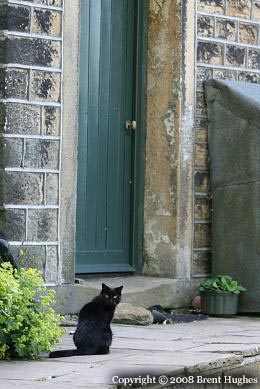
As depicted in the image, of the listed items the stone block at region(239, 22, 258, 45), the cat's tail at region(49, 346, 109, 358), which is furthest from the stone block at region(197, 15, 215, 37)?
the cat's tail at region(49, 346, 109, 358)

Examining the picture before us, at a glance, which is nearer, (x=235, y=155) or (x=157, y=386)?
(x=157, y=386)

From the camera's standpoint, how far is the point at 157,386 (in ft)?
20.1

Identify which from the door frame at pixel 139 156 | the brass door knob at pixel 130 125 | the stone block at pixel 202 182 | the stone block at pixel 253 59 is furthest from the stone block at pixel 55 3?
the stone block at pixel 253 59

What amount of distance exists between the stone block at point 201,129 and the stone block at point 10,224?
2.26 m

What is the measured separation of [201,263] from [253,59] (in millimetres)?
2080

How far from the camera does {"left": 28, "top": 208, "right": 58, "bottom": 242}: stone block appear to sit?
9031 millimetres

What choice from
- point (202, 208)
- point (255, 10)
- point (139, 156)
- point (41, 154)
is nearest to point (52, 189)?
point (41, 154)

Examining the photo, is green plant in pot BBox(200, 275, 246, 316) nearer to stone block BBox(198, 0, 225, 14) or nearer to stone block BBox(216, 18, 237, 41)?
stone block BBox(216, 18, 237, 41)

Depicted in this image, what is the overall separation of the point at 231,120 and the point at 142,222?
4.06ft

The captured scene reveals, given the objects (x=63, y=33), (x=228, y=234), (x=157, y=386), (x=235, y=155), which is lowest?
(x=157, y=386)

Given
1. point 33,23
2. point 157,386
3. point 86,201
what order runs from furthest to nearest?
point 86,201
point 33,23
point 157,386

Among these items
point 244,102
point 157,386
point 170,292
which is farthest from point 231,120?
point 157,386

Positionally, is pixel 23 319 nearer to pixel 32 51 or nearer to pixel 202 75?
pixel 32 51

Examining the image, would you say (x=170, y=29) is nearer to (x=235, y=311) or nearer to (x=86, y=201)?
(x=86, y=201)
